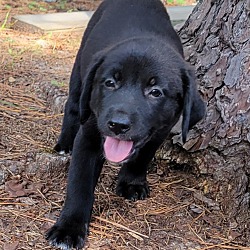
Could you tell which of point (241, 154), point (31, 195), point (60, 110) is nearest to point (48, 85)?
point (60, 110)

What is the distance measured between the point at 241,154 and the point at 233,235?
492 millimetres

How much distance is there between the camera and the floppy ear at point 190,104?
348cm

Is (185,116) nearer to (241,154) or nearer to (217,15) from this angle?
(241,154)

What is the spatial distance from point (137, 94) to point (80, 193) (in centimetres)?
66

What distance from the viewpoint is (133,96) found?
3.34m

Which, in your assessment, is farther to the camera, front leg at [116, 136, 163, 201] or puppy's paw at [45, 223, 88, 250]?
front leg at [116, 136, 163, 201]

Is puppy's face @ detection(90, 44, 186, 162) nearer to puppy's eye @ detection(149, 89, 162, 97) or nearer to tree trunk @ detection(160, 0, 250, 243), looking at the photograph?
→ puppy's eye @ detection(149, 89, 162, 97)

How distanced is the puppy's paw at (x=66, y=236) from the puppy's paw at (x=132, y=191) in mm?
586

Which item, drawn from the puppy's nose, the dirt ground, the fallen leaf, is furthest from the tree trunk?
the fallen leaf

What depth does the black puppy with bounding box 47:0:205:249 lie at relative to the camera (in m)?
3.32

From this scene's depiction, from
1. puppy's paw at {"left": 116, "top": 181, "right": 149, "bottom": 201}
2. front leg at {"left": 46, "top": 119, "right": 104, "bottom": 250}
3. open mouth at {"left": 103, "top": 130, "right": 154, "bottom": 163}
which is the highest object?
open mouth at {"left": 103, "top": 130, "right": 154, "bottom": 163}

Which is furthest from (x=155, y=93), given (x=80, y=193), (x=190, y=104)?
(x=80, y=193)

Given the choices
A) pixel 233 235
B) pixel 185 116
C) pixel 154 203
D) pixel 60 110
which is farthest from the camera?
pixel 60 110

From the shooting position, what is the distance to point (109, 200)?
398 centimetres
